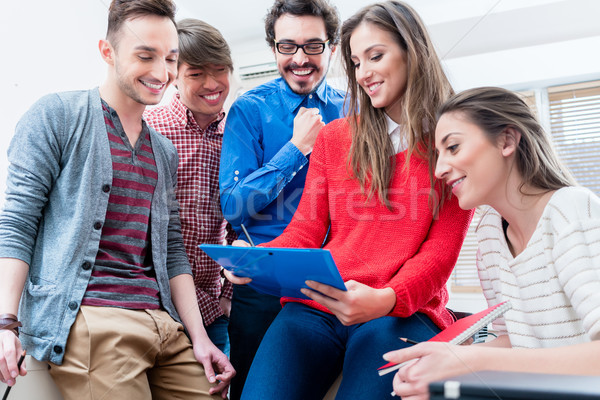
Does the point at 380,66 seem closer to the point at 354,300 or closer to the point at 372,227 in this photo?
the point at 372,227

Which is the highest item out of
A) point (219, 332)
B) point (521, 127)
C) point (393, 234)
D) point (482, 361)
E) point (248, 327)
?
point (521, 127)

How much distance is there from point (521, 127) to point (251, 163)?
773 mm

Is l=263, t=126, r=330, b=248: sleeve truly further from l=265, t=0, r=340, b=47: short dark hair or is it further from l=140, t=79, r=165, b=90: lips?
l=265, t=0, r=340, b=47: short dark hair

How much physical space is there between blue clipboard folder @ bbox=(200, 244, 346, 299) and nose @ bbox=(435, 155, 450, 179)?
13.1 inches

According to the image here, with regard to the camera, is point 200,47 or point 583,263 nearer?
point 583,263

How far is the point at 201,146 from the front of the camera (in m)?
1.67

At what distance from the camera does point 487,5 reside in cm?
339

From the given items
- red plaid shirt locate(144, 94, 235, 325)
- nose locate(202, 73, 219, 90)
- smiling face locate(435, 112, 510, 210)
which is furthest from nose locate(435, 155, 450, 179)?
nose locate(202, 73, 219, 90)

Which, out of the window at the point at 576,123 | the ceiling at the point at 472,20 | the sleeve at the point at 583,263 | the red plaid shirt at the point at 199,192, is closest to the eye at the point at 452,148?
the sleeve at the point at 583,263

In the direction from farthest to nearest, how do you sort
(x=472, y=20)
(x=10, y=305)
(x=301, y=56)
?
(x=472, y=20), (x=301, y=56), (x=10, y=305)

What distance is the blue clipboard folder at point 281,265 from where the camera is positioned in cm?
79

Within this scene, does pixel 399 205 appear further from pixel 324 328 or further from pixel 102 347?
pixel 102 347

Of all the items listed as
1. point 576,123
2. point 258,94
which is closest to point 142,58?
point 258,94

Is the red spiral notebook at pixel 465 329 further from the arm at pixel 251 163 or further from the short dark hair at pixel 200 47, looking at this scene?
the short dark hair at pixel 200 47
